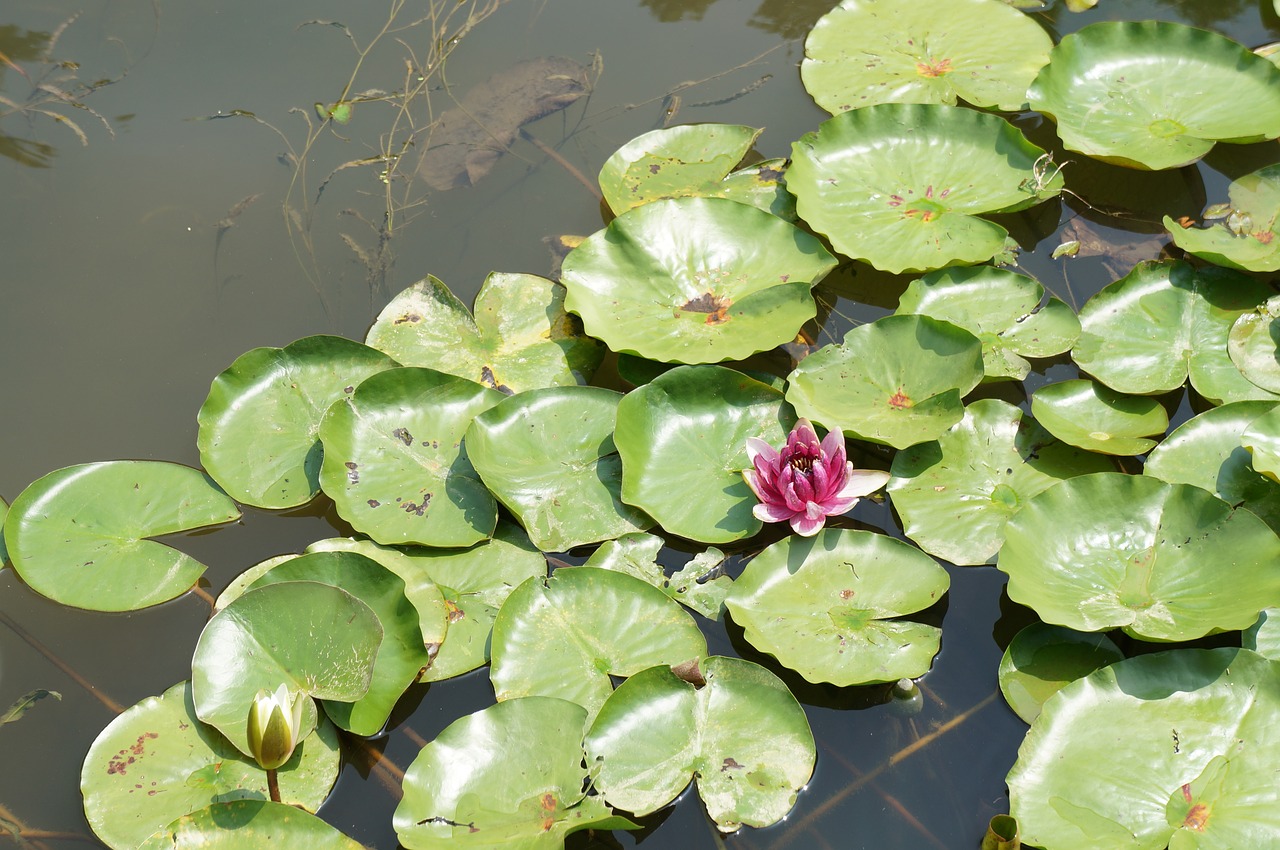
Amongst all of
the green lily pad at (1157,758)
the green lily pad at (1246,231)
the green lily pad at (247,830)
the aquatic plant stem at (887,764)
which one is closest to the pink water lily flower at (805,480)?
the aquatic plant stem at (887,764)

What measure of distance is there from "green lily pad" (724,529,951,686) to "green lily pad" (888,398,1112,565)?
6.2 inches

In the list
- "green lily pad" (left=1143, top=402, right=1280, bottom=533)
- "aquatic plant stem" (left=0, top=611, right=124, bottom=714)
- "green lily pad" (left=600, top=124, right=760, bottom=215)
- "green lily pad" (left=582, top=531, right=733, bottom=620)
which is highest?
"green lily pad" (left=600, top=124, right=760, bottom=215)

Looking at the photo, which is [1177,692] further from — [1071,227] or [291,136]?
Answer: [291,136]

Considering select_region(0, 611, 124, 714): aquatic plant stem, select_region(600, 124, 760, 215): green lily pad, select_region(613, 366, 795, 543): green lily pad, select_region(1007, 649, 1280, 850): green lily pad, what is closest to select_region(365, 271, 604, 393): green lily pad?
select_region(613, 366, 795, 543): green lily pad

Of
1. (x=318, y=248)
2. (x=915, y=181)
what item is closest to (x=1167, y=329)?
(x=915, y=181)

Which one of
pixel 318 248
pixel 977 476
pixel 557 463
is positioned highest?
pixel 318 248

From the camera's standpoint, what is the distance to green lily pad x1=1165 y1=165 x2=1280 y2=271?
125 inches

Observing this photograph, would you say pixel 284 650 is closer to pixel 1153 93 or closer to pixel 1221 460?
pixel 1221 460

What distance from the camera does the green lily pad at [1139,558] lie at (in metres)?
2.37

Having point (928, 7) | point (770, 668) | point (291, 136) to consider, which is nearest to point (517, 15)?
point (291, 136)

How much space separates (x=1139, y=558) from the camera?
2.51 metres

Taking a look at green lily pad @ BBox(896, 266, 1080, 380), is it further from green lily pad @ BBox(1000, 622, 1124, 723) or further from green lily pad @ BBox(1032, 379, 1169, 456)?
green lily pad @ BBox(1000, 622, 1124, 723)

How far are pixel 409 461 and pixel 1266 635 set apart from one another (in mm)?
2400

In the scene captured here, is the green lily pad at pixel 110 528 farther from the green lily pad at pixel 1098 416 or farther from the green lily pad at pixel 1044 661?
the green lily pad at pixel 1098 416
